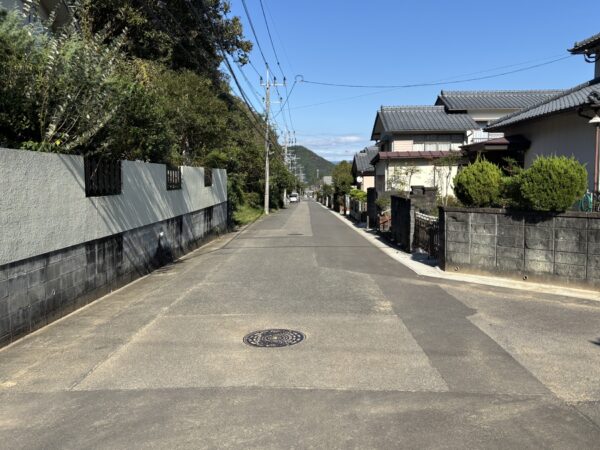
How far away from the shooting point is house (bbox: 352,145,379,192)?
50.2m

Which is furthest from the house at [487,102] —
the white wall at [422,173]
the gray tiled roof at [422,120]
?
the white wall at [422,173]

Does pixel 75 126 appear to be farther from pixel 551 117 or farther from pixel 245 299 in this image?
pixel 551 117

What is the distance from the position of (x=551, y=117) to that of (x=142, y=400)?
1474cm

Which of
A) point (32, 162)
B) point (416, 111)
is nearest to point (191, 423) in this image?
point (32, 162)

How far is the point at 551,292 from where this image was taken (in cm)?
857

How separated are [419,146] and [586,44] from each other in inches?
609

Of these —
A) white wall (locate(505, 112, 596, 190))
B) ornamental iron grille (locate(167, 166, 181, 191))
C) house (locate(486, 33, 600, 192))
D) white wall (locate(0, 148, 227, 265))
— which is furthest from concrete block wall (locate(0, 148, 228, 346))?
white wall (locate(505, 112, 596, 190))

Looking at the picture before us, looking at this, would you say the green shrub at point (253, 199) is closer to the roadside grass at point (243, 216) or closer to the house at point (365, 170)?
the roadside grass at point (243, 216)

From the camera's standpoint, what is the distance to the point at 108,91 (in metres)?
8.14

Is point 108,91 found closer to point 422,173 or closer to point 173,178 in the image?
point 173,178

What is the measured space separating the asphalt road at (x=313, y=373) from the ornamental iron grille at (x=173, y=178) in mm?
5273

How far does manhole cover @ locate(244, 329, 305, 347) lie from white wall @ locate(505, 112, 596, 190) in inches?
372

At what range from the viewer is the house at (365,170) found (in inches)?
1977


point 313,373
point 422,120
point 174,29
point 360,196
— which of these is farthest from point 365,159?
point 313,373
